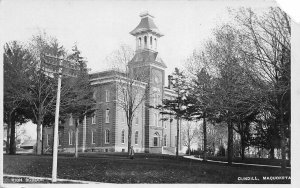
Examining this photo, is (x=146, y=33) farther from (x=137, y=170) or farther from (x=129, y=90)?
(x=137, y=170)

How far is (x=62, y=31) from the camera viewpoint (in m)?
11.2

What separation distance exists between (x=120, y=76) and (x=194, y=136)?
2.20 meters

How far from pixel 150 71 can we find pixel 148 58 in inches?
12.3

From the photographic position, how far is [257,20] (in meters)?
11.2

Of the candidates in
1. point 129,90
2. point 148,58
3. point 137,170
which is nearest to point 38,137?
point 129,90

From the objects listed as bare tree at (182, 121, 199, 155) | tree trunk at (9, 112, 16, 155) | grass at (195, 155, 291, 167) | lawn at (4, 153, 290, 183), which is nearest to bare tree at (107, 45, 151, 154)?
lawn at (4, 153, 290, 183)

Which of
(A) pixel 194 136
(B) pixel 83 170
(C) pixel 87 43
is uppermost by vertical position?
(C) pixel 87 43

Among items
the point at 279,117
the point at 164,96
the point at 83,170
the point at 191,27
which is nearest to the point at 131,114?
the point at 164,96

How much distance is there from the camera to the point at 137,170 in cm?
1159

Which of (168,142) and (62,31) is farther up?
(62,31)

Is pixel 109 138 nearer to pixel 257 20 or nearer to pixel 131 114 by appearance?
pixel 131 114

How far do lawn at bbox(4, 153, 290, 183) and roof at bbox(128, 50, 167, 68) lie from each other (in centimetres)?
212

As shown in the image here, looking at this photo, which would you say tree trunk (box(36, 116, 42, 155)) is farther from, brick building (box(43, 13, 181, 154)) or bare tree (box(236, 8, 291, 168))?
bare tree (box(236, 8, 291, 168))

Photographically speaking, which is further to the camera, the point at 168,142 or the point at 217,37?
the point at 168,142
